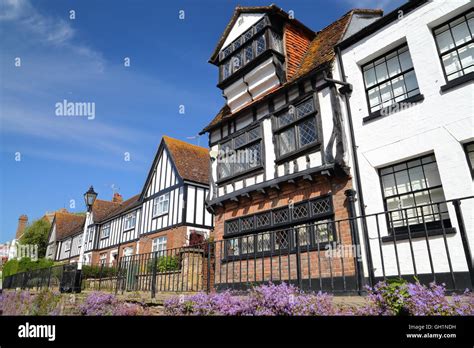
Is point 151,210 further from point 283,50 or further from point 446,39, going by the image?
point 446,39

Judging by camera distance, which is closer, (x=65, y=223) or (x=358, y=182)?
(x=358, y=182)

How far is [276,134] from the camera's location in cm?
1023

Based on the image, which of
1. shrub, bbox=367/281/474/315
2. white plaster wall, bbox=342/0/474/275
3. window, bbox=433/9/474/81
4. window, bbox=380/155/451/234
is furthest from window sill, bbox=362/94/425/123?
shrub, bbox=367/281/474/315

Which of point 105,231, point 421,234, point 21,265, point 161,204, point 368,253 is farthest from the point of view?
point 21,265

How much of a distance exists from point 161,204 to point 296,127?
559 inches

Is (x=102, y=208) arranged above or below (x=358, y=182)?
above

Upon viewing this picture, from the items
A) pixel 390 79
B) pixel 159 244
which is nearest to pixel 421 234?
pixel 390 79

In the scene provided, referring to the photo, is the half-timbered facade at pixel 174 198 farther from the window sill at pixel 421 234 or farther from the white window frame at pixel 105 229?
the window sill at pixel 421 234

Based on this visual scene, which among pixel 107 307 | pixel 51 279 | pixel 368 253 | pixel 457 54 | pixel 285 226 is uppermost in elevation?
pixel 457 54

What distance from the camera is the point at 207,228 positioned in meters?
19.8

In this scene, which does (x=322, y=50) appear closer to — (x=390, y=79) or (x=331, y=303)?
(x=390, y=79)

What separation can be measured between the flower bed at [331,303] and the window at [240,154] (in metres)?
6.39

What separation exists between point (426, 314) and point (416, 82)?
645 cm
